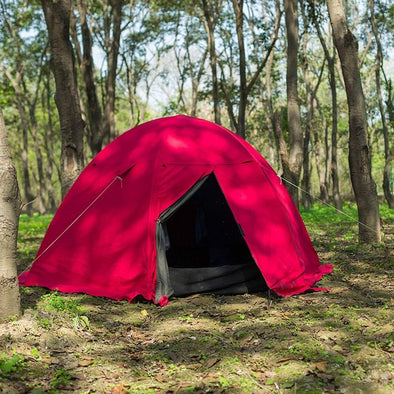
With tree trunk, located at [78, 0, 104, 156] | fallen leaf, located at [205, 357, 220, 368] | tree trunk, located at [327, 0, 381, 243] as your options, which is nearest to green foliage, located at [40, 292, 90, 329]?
fallen leaf, located at [205, 357, 220, 368]

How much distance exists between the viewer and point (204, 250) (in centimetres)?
894

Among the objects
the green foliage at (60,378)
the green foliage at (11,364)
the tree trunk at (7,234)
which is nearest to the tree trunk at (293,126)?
the tree trunk at (7,234)

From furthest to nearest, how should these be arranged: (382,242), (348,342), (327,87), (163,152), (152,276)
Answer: (327,87)
(382,242)
(163,152)
(152,276)
(348,342)

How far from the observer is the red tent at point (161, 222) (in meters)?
6.69

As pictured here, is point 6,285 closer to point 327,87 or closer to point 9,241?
point 9,241

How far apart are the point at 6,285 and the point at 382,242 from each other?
23.6 feet

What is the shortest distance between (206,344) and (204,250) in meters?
4.02

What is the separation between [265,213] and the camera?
275 inches

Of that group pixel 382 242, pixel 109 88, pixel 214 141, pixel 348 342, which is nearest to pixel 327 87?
pixel 109 88

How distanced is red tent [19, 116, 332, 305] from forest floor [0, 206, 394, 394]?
26 centimetres

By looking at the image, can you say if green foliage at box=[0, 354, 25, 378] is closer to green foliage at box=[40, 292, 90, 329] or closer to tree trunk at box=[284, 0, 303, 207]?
green foliage at box=[40, 292, 90, 329]

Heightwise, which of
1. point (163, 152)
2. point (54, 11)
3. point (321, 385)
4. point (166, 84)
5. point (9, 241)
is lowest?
point (321, 385)

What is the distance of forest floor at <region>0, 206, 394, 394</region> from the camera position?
3986mm

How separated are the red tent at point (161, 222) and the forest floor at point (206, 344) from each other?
0.85 feet
